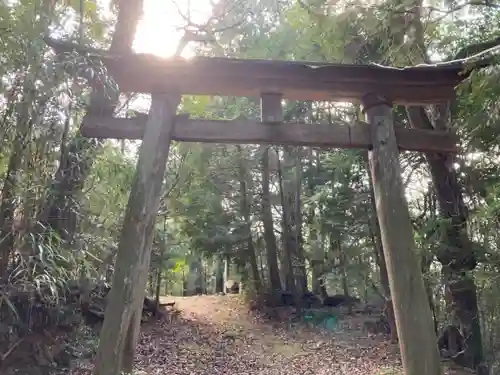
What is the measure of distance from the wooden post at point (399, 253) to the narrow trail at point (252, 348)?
9.78ft

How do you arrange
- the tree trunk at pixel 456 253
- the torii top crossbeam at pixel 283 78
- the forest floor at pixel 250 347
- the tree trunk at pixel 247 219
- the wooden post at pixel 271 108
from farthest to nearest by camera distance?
the tree trunk at pixel 247 219
the forest floor at pixel 250 347
the tree trunk at pixel 456 253
the wooden post at pixel 271 108
the torii top crossbeam at pixel 283 78

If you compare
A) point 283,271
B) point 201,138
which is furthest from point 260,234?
point 201,138

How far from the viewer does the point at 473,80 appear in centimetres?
385

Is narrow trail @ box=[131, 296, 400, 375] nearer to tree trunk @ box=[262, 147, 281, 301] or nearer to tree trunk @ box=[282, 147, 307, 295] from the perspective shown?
tree trunk @ box=[262, 147, 281, 301]

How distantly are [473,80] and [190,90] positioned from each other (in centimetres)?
263

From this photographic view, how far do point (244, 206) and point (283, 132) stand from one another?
7.77m

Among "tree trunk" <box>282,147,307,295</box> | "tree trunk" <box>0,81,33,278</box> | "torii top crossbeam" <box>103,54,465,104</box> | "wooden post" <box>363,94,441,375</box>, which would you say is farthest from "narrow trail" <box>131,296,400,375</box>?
"torii top crossbeam" <box>103,54,465,104</box>

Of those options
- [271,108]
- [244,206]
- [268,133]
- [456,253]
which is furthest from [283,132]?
[244,206]

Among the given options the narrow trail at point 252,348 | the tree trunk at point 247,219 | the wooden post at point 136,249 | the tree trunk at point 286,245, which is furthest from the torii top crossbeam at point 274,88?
the tree trunk at point 286,245

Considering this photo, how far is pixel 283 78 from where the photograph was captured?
15.6 ft

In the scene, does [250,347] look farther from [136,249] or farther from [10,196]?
[10,196]

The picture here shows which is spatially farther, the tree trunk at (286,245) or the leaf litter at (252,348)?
the tree trunk at (286,245)

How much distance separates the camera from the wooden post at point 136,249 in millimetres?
3938

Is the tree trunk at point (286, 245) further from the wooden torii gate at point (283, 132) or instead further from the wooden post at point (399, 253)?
the wooden post at point (399, 253)
